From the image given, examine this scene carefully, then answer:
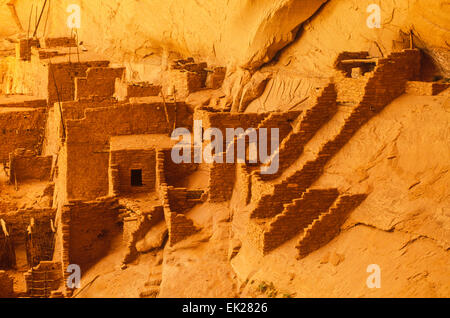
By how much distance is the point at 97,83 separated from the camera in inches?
934

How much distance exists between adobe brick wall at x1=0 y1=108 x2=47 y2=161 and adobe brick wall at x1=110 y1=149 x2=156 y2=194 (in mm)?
6904

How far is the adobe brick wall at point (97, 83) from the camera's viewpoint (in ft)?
77.3

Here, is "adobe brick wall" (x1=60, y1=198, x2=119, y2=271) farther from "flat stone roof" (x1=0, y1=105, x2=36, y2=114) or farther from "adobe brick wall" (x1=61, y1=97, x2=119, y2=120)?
"flat stone roof" (x1=0, y1=105, x2=36, y2=114)

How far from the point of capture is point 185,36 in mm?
23797

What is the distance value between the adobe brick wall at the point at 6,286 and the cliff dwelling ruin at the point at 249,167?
3 cm

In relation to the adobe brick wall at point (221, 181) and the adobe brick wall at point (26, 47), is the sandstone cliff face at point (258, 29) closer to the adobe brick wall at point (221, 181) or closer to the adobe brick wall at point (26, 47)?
the adobe brick wall at point (26, 47)

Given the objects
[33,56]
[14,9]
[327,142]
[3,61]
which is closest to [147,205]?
[327,142]

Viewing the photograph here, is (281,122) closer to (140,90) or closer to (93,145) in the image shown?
(93,145)

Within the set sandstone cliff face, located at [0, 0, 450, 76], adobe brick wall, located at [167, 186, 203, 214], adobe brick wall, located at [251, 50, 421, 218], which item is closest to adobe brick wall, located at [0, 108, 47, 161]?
sandstone cliff face, located at [0, 0, 450, 76]

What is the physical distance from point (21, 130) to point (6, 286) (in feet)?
25.9

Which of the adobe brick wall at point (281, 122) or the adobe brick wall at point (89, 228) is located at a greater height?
the adobe brick wall at point (281, 122)

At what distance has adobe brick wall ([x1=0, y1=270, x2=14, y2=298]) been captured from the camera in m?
17.5

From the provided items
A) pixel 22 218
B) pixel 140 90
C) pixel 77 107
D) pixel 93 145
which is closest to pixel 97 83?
pixel 77 107

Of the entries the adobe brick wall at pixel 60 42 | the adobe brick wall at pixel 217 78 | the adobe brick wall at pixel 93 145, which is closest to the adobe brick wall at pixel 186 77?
the adobe brick wall at pixel 217 78
